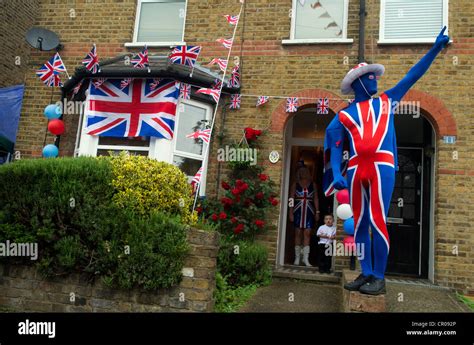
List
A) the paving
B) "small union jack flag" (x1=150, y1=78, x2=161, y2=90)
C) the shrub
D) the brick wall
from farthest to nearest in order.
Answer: the brick wall, "small union jack flag" (x1=150, y1=78, x2=161, y2=90), the shrub, the paving

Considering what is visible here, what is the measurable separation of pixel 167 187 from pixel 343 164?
2213mm

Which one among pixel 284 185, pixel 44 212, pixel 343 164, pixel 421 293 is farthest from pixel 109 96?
pixel 421 293

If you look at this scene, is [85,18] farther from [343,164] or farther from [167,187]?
[343,164]

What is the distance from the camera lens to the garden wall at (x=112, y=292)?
4.55 m

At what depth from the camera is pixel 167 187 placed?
495 centimetres

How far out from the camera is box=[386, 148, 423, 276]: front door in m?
7.73

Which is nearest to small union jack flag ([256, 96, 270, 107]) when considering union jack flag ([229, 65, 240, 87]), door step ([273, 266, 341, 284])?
union jack flag ([229, 65, 240, 87])

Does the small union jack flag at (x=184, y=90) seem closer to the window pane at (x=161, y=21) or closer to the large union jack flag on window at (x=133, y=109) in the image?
the large union jack flag on window at (x=133, y=109)

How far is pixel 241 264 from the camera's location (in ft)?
20.4

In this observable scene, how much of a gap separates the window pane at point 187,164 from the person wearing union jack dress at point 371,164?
11.4 feet

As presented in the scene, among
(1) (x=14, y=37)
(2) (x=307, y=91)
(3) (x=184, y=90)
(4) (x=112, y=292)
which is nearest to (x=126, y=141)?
(3) (x=184, y=90)

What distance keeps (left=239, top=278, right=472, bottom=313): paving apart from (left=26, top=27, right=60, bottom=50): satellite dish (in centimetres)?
662

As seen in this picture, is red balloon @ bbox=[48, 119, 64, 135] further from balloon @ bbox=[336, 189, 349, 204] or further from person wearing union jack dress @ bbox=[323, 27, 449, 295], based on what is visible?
balloon @ bbox=[336, 189, 349, 204]

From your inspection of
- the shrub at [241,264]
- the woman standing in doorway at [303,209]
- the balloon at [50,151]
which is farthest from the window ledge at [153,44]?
the shrub at [241,264]
